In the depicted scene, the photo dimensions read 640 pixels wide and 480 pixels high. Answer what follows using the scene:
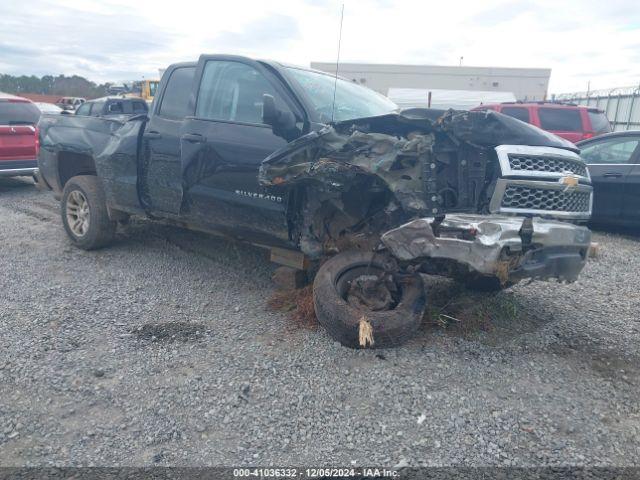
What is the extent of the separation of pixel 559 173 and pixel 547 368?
1294 millimetres

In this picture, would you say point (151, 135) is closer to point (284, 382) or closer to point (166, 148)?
point (166, 148)

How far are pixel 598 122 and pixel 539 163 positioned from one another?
8.97 meters

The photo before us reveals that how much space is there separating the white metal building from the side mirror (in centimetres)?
1918

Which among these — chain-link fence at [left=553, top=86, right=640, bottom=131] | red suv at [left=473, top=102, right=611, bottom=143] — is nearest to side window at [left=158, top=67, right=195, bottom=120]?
red suv at [left=473, top=102, right=611, bottom=143]

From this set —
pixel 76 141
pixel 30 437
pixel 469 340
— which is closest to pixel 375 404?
pixel 469 340

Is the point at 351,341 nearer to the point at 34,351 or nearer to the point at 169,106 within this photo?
the point at 34,351

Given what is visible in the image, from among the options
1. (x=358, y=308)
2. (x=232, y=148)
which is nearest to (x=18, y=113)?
(x=232, y=148)

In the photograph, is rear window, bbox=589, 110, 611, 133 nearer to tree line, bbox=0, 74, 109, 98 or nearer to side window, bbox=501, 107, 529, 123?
side window, bbox=501, 107, 529, 123

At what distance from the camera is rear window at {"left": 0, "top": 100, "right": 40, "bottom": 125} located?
914 cm

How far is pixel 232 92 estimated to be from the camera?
453 centimetres

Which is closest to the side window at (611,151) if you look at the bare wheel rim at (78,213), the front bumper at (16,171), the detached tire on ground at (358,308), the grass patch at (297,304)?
the detached tire on ground at (358,308)

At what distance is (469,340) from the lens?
12.1 ft

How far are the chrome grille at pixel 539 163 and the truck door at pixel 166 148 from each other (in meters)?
2.85

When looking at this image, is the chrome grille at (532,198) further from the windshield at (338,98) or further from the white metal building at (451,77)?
the white metal building at (451,77)
